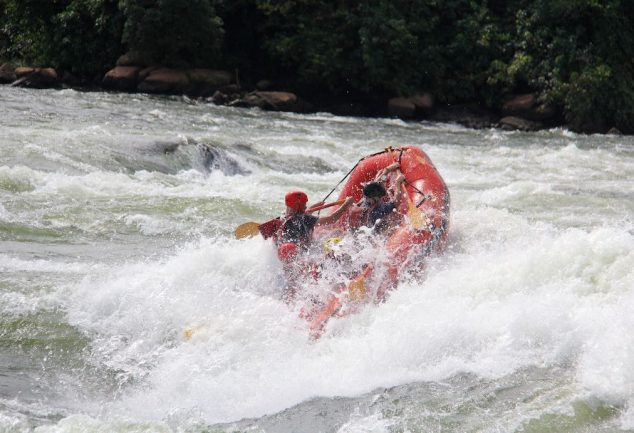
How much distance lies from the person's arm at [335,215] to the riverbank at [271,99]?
12384 millimetres

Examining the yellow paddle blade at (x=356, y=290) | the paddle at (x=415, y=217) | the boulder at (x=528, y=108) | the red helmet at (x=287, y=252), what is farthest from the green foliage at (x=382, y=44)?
the yellow paddle blade at (x=356, y=290)

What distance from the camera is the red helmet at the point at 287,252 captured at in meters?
5.95

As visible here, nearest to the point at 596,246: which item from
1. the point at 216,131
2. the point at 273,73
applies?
the point at 216,131

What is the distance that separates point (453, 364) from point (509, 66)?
16.7 m

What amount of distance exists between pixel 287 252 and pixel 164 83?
46.2ft

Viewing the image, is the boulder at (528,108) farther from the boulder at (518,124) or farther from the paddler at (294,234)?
the paddler at (294,234)

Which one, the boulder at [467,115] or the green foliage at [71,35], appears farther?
the green foliage at [71,35]

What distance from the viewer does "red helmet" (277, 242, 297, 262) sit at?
5953 mm

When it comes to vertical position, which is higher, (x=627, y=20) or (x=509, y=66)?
(x=627, y=20)

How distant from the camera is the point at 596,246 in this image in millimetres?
5180

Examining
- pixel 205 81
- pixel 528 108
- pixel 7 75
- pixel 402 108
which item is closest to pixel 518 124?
pixel 528 108

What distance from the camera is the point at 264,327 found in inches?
205

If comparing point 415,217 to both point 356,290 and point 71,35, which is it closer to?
point 356,290

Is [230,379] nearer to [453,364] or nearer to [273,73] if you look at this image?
[453,364]
